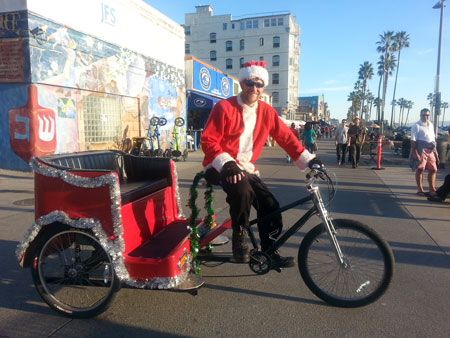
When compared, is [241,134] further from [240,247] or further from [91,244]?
[91,244]

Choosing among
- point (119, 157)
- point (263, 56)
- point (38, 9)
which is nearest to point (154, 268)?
point (119, 157)

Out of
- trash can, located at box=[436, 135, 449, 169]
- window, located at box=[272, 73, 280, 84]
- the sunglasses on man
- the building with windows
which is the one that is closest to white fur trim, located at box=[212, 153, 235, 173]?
the sunglasses on man

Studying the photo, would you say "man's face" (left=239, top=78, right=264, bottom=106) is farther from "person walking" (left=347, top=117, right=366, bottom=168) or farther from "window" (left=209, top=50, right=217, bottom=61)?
"window" (left=209, top=50, right=217, bottom=61)

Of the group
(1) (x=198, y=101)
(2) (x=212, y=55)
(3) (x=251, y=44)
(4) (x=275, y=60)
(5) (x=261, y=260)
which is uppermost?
(3) (x=251, y=44)

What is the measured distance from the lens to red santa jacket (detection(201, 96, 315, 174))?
287 centimetres

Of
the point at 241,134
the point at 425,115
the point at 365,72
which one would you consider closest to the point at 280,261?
the point at 241,134

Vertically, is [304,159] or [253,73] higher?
[253,73]

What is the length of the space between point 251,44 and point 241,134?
51.0 m

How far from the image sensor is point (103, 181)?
2.58 m

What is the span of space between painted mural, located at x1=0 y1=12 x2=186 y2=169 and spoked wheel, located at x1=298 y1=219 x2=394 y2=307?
27.9 ft

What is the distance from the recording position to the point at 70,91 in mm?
9945

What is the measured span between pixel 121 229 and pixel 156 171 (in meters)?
1.45

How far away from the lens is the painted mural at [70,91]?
8789mm

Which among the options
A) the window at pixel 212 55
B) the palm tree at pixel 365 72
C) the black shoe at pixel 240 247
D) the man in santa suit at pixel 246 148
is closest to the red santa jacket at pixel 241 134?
the man in santa suit at pixel 246 148
